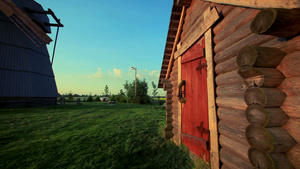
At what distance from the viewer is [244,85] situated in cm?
194

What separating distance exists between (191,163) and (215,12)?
3.56m

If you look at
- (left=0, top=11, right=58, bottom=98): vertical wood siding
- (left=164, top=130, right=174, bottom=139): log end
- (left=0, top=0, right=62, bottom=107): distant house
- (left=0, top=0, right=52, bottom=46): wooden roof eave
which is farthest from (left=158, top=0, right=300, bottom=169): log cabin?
(left=0, top=0, right=52, bottom=46): wooden roof eave

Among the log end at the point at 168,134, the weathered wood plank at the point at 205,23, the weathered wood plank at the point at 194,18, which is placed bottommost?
the log end at the point at 168,134

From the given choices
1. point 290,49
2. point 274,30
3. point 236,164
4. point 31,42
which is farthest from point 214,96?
point 31,42

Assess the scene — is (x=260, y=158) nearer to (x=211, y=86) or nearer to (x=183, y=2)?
(x=211, y=86)

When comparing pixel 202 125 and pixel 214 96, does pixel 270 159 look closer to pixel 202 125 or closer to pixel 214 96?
pixel 214 96

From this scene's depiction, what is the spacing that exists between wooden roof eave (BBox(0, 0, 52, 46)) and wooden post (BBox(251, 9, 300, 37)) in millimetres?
20579

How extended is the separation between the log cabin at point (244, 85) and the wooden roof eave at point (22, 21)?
18.4m

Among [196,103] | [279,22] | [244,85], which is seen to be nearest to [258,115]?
[244,85]

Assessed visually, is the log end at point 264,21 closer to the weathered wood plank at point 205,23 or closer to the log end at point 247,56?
the log end at point 247,56

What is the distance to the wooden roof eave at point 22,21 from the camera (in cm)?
1405

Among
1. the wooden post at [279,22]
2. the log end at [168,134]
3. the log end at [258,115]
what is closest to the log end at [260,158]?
the log end at [258,115]

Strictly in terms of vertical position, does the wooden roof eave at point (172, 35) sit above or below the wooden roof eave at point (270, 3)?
above

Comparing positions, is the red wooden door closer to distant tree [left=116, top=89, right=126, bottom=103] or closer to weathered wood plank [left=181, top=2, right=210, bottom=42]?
weathered wood plank [left=181, top=2, right=210, bottom=42]
